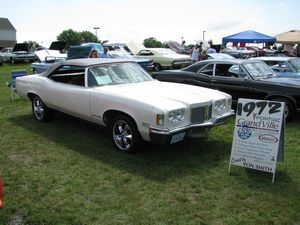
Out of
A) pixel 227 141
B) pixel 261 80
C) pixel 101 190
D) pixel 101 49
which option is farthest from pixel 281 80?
pixel 101 49

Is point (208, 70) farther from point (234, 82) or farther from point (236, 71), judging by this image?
point (234, 82)

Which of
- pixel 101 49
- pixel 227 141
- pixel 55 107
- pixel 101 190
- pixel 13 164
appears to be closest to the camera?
pixel 101 190

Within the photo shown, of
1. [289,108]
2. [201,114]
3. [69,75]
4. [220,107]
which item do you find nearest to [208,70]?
[289,108]

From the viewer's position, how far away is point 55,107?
7305 mm

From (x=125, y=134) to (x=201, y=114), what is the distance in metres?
1.22

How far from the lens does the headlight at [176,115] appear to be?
5.23m

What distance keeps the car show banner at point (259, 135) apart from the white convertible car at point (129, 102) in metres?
0.75

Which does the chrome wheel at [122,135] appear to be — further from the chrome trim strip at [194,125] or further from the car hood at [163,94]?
the chrome trim strip at [194,125]

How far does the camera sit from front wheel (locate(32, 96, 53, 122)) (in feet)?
25.4

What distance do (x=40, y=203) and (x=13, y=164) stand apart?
1.54 metres

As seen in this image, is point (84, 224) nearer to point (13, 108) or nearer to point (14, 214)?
point (14, 214)

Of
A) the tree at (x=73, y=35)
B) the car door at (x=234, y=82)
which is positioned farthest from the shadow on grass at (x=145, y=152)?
the tree at (x=73, y=35)

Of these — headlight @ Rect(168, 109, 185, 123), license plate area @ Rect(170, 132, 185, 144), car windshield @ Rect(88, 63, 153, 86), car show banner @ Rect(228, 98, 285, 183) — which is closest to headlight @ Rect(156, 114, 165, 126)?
headlight @ Rect(168, 109, 185, 123)

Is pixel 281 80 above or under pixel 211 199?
above
